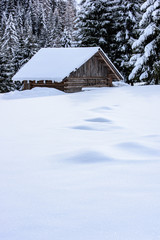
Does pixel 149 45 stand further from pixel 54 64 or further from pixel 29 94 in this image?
pixel 29 94

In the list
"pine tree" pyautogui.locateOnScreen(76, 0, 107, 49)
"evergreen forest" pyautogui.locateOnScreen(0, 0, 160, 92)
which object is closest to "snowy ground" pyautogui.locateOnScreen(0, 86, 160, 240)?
"evergreen forest" pyautogui.locateOnScreen(0, 0, 160, 92)

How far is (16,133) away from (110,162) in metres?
2.13

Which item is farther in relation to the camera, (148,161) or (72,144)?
(72,144)

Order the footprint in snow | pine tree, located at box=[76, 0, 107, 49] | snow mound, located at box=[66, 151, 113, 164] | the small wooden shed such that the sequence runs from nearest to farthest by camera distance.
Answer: snow mound, located at box=[66, 151, 113, 164] → the footprint in snow → the small wooden shed → pine tree, located at box=[76, 0, 107, 49]

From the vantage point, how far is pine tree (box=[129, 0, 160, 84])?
20312 mm

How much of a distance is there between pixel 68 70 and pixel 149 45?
6.35 meters

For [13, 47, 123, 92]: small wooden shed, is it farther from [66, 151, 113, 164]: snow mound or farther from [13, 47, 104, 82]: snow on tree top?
[66, 151, 113, 164]: snow mound

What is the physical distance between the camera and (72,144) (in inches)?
144

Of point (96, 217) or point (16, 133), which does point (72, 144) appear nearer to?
point (16, 133)

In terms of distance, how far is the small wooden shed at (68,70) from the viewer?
68.6ft

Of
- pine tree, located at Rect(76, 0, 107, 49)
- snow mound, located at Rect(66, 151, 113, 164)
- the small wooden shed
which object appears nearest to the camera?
snow mound, located at Rect(66, 151, 113, 164)

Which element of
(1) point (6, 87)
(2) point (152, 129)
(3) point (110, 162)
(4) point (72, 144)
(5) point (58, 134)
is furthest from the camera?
(1) point (6, 87)

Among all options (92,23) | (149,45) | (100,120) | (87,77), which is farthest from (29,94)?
(92,23)

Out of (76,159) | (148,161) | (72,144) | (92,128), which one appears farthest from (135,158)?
(92,128)
